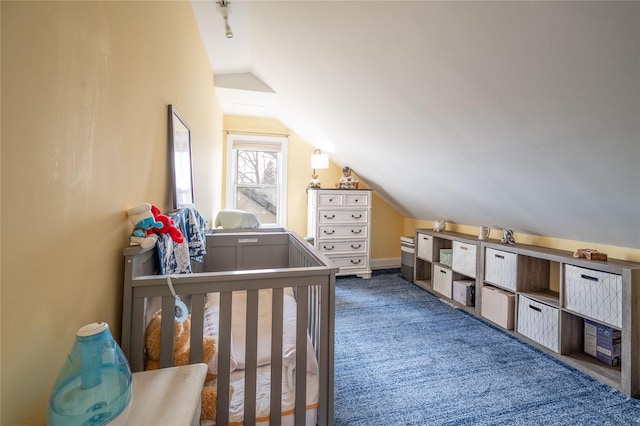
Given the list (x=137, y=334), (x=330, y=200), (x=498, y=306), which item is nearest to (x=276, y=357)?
(x=137, y=334)

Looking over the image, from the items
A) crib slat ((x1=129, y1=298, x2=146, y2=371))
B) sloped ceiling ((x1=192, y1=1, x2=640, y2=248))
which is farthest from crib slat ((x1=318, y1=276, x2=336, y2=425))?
sloped ceiling ((x1=192, y1=1, x2=640, y2=248))

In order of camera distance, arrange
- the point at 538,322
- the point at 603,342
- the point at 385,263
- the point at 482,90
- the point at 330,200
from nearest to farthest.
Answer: the point at 482,90 → the point at 603,342 → the point at 538,322 → the point at 330,200 → the point at 385,263

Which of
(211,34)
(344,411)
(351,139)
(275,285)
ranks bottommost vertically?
(344,411)

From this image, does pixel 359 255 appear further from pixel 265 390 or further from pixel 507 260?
pixel 265 390

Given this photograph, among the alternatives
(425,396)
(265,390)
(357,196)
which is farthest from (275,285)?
(357,196)

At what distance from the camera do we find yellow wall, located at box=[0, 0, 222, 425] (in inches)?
22.5

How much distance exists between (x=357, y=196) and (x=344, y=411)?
2.74 metres

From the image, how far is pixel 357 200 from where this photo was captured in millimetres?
3879

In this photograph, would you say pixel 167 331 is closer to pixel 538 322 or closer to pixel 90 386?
pixel 90 386

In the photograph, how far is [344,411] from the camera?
1501mm

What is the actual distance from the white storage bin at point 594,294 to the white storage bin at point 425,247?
4.88 ft

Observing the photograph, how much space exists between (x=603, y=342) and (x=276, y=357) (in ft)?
7.43

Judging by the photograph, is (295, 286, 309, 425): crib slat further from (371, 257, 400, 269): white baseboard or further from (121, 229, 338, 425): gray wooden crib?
(371, 257, 400, 269): white baseboard

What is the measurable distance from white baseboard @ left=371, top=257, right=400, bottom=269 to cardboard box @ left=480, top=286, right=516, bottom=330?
1930mm
